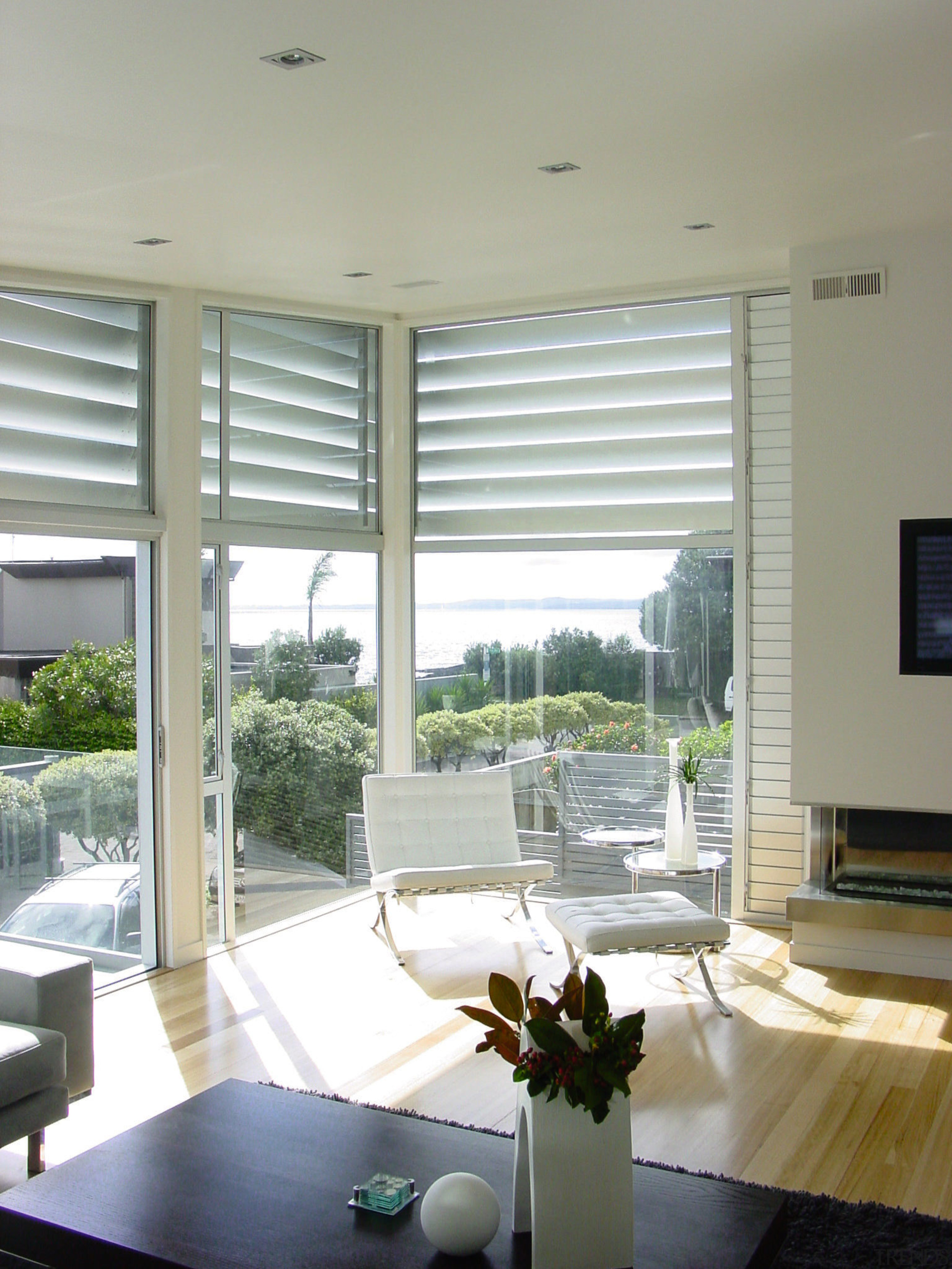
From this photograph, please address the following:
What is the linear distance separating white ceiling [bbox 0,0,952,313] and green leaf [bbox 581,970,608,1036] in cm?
239

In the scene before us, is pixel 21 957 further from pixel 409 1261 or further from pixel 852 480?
pixel 852 480

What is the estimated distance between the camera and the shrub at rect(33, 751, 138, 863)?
5094 mm

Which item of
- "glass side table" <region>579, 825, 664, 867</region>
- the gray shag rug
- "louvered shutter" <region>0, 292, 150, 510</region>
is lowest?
the gray shag rug

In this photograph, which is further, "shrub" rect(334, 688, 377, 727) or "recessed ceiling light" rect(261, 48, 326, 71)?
"shrub" rect(334, 688, 377, 727)

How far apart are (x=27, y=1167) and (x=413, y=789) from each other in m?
2.98

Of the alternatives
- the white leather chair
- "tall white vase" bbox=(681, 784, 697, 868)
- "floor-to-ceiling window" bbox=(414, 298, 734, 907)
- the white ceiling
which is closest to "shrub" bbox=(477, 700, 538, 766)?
"floor-to-ceiling window" bbox=(414, 298, 734, 907)

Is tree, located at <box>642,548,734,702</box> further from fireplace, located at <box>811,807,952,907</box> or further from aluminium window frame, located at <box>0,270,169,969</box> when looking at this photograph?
aluminium window frame, located at <box>0,270,169,969</box>

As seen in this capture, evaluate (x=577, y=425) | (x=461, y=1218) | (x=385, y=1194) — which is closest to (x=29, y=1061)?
(x=385, y=1194)

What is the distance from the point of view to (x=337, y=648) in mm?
6672

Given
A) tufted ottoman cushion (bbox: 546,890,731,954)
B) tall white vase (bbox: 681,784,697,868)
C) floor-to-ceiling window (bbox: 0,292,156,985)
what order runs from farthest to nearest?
tall white vase (bbox: 681,784,697,868) → floor-to-ceiling window (bbox: 0,292,156,985) → tufted ottoman cushion (bbox: 546,890,731,954)

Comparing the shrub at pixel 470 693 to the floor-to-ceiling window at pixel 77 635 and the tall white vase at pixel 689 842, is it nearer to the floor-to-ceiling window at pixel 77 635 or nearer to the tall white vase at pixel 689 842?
Answer: the tall white vase at pixel 689 842

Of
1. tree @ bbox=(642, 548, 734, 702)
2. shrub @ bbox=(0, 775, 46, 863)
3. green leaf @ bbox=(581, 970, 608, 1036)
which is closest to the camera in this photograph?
green leaf @ bbox=(581, 970, 608, 1036)

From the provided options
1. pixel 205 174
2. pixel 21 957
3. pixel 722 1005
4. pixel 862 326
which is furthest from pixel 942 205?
pixel 21 957

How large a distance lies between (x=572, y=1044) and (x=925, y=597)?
350 centimetres
